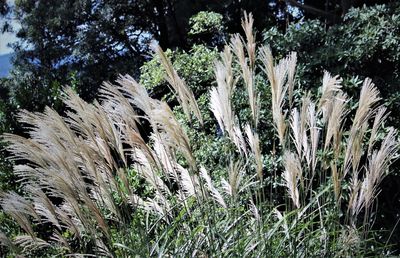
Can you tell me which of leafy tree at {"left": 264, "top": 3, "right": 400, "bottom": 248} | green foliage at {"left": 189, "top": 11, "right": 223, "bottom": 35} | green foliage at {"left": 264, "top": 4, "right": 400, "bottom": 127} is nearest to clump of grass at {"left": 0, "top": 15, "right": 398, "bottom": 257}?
leafy tree at {"left": 264, "top": 3, "right": 400, "bottom": 248}

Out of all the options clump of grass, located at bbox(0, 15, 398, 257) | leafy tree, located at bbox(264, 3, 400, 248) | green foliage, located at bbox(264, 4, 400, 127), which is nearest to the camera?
clump of grass, located at bbox(0, 15, 398, 257)

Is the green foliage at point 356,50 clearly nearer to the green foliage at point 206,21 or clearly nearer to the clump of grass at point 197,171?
the green foliage at point 206,21

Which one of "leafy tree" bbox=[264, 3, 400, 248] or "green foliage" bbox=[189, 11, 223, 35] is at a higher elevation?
"green foliage" bbox=[189, 11, 223, 35]

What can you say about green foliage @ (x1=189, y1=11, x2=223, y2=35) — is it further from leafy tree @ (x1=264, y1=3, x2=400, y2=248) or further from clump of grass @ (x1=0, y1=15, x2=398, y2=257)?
clump of grass @ (x1=0, y1=15, x2=398, y2=257)

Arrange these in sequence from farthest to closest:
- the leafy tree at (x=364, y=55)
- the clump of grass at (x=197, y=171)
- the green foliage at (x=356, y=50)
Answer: the green foliage at (x=356, y=50) → the leafy tree at (x=364, y=55) → the clump of grass at (x=197, y=171)

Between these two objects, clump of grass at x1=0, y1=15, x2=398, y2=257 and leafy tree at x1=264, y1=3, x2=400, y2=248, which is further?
leafy tree at x1=264, y1=3, x2=400, y2=248

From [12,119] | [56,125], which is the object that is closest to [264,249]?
[56,125]

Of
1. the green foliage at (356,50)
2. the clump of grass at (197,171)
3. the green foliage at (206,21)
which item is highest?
the green foliage at (206,21)

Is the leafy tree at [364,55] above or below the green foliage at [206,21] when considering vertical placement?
below

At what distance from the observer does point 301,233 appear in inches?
113

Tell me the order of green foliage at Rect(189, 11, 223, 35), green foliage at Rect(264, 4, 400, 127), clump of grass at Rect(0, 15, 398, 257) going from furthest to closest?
green foliage at Rect(189, 11, 223, 35)
green foliage at Rect(264, 4, 400, 127)
clump of grass at Rect(0, 15, 398, 257)

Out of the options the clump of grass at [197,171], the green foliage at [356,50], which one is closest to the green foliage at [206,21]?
the green foliage at [356,50]

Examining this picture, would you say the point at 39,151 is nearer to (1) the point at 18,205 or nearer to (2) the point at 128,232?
(1) the point at 18,205

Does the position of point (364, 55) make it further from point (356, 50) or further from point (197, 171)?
point (197, 171)
